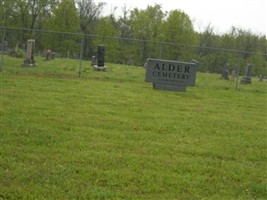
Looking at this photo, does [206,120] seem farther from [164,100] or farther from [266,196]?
[266,196]

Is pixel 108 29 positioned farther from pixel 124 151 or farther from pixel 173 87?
pixel 124 151

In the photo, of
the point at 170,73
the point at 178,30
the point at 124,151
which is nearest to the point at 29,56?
the point at 170,73

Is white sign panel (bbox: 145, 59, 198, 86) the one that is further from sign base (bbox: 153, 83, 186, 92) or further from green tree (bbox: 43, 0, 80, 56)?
green tree (bbox: 43, 0, 80, 56)

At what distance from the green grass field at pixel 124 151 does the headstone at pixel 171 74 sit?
4.42 m

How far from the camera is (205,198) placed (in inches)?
154

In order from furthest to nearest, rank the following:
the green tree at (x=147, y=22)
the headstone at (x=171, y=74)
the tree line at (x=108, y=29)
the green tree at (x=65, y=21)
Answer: the green tree at (x=147, y=22), the green tree at (x=65, y=21), the tree line at (x=108, y=29), the headstone at (x=171, y=74)

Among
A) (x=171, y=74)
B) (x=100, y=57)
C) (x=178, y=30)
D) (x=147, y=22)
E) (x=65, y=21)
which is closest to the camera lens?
(x=171, y=74)

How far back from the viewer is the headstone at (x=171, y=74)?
1402cm

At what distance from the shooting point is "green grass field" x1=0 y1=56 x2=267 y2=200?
13.1 ft

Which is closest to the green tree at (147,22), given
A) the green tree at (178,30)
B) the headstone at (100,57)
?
the green tree at (178,30)

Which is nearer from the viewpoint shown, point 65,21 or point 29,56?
point 29,56

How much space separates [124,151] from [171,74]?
9.09 meters

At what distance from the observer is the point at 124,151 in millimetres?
5328

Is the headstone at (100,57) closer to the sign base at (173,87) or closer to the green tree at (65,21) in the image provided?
the sign base at (173,87)
